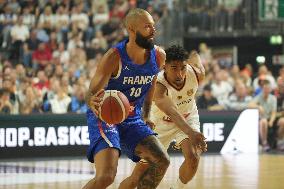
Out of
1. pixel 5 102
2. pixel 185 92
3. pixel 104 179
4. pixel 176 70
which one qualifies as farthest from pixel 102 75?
pixel 5 102

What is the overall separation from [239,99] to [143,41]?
416 inches

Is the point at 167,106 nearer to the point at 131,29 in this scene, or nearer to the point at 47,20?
the point at 131,29

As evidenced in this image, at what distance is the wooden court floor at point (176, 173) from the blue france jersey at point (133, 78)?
10.7ft

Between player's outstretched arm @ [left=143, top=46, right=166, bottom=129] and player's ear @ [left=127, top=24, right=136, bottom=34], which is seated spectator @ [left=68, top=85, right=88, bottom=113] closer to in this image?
player's outstretched arm @ [left=143, top=46, right=166, bottom=129]

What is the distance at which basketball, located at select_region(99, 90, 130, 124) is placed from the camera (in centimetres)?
776

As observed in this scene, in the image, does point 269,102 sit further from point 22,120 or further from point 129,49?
point 129,49

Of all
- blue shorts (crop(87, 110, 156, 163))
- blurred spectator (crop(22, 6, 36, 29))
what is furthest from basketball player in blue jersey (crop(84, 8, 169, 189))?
blurred spectator (crop(22, 6, 36, 29))

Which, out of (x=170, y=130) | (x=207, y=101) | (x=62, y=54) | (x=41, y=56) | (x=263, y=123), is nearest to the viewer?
(x=170, y=130)

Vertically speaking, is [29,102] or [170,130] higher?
[29,102]

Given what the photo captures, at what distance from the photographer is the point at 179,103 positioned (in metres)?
10.2

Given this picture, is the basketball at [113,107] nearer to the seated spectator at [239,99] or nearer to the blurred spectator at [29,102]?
the blurred spectator at [29,102]

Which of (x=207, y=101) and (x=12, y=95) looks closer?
(x=12, y=95)

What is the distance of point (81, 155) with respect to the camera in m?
16.5

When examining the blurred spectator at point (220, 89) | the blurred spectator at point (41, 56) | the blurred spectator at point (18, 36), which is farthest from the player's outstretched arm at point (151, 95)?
the blurred spectator at point (18, 36)
